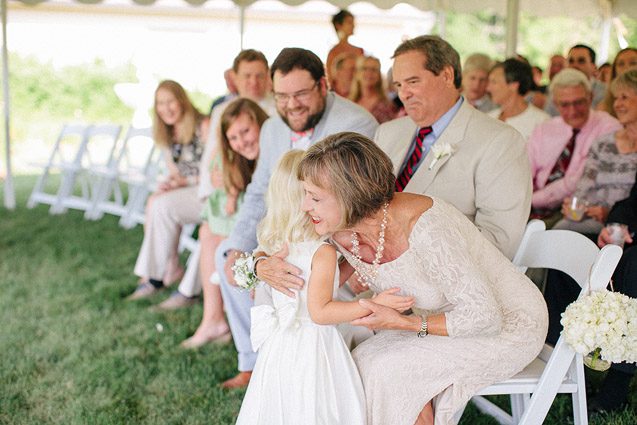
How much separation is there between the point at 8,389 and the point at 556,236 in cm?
290

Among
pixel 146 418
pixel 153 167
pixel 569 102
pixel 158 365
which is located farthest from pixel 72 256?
pixel 569 102

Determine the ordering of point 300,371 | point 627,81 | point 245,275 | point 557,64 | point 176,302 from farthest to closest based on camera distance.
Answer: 1. point 557,64
2. point 176,302
3. point 627,81
4. point 245,275
5. point 300,371

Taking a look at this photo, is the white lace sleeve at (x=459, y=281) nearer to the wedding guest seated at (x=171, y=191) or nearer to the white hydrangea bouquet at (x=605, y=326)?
the white hydrangea bouquet at (x=605, y=326)

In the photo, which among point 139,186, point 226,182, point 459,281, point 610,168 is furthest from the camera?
point 139,186

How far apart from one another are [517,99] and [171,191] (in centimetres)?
284

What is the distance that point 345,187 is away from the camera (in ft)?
7.82

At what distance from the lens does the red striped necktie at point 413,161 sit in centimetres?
337

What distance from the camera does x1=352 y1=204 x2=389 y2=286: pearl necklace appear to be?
2486 mm

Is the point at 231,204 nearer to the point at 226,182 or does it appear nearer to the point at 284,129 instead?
the point at 226,182

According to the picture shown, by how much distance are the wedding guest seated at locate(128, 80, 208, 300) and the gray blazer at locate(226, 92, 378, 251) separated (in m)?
1.73

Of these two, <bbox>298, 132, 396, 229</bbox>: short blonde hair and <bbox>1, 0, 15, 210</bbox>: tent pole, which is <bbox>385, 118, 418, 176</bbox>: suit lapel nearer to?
<bbox>298, 132, 396, 229</bbox>: short blonde hair

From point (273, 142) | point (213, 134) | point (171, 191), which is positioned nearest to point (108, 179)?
point (171, 191)

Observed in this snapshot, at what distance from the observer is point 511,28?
8625 millimetres

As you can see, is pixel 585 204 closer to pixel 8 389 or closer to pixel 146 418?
pixel 146 418
